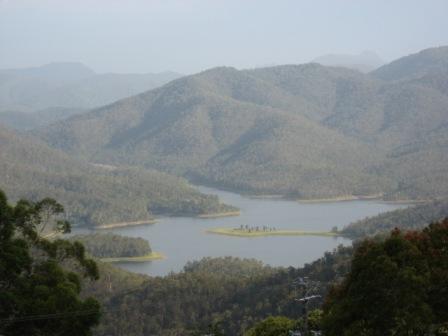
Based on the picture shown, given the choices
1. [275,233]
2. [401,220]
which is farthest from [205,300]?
[401,220]

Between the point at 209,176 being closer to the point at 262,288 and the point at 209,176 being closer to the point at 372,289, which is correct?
the point at 262,288

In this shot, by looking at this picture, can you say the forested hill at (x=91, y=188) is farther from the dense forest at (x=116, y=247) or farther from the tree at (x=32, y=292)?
the tree at (x=32, y=292)

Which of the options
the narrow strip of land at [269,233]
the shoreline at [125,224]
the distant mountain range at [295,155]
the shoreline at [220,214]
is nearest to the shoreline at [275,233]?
the narrow strip of land at [269,233]

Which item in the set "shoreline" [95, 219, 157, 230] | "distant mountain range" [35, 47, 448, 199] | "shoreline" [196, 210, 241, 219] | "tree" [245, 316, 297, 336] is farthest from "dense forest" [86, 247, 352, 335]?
"distant mountain range" [35, 47, 448, 199]

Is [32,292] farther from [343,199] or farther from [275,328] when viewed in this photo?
[343,199]

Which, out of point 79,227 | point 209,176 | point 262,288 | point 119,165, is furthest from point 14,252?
point 119,165

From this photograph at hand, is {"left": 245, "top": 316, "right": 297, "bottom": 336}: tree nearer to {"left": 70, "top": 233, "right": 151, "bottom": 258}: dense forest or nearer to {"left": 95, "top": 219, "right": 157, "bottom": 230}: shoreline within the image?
{"left": 70, "top": 233, "right": 151, "bottom": 258}: dense forest
